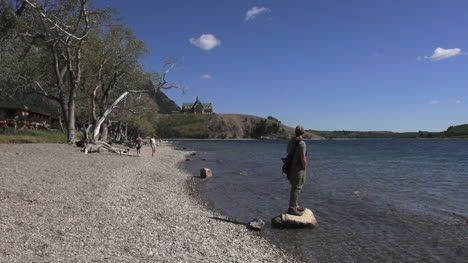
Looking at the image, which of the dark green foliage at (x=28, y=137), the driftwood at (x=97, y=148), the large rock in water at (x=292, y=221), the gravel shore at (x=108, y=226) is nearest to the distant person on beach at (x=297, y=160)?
the large rock in water at (x=292, y=221)

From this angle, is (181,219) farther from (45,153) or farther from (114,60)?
(114,60)

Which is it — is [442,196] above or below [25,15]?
below

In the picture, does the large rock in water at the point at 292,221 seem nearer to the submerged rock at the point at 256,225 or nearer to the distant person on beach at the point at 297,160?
the submerged rock at the point at 256,225

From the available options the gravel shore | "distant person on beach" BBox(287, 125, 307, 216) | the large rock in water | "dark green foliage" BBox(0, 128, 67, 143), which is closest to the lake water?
the large rock in water

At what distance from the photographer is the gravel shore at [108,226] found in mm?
7148

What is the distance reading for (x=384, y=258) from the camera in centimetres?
911

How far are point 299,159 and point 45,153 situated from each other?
21.7m

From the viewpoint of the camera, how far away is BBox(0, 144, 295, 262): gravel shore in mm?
7148

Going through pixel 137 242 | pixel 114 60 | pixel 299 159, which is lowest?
pixel 137 242

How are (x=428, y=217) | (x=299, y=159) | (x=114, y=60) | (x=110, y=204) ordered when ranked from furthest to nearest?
(x=114, y=60) < (x=428, y=217) < (x=110, y=204) < (x=299, y=159)

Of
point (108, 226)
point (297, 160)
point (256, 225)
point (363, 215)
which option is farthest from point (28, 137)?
point (363, 215)

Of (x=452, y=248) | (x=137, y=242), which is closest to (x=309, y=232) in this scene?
(x=452, y=248)

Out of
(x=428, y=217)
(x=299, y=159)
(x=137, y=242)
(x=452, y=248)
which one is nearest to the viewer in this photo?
(x=137, y=242)

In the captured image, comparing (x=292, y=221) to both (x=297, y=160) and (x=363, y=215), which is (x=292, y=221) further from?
(x=363, y=215)
